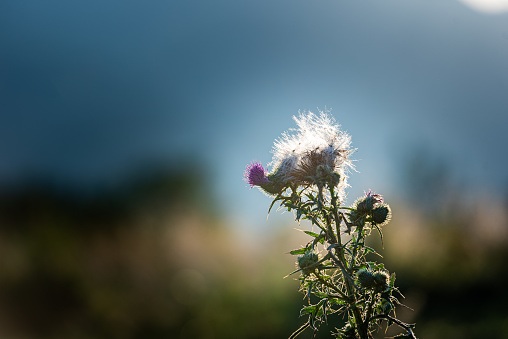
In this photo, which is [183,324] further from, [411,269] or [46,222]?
[411,269]

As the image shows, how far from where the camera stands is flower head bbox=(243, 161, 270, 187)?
103 inches

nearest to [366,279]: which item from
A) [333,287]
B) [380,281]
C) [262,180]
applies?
[380,281]

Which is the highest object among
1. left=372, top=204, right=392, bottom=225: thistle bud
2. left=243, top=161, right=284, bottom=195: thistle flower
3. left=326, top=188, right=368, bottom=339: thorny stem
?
left=243, top=161, right=284, bottom=195: thistle flower

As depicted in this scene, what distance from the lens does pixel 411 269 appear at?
520 inches

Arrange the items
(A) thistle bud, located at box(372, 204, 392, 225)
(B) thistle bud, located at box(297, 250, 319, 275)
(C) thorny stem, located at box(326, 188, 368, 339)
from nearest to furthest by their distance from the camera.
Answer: (C) thorny stem, located at box(326, 188, 368, 339) → (B) thistle bud, located at box(297, 250, 319, 275) → (A) thistle bud, located at box(372, 204, 392, 225)

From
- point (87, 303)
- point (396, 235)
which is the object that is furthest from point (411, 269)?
point (87, 303)

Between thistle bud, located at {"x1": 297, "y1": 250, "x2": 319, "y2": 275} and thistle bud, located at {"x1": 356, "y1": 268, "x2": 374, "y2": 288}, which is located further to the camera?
thistle bud, located at {"x1": 297, "y1": 250, "x2": 319, "y2": 275}

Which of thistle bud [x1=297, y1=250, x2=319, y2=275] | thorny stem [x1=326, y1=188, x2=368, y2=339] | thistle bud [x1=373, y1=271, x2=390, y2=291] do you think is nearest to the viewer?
thorny stem [x1=326, y1=188, x2=368, y2=339]

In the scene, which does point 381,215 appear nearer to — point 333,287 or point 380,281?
point 380,281

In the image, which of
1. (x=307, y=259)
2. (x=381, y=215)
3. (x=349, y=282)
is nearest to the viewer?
(x=349, y=282)

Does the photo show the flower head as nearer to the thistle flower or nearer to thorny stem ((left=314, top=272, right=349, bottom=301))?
the thistle flower

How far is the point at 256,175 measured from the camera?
2.64 m

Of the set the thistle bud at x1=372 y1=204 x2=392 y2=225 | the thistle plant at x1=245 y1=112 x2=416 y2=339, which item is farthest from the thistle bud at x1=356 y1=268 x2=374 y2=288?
the thistle bud at x1=372 y1=204 x2=392 y2=225

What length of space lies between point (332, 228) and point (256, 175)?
74 cm
